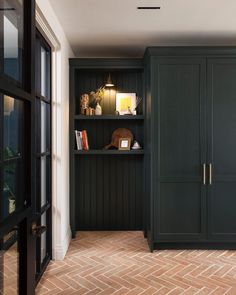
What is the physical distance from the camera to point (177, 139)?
11.8 feet

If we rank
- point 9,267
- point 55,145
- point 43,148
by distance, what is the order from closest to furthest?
point 9,267 < point 43,148 < point 55,145

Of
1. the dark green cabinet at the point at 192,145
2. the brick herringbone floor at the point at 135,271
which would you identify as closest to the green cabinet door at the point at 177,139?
the dark green cabinet at the point at 192,145

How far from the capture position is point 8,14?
1.49m

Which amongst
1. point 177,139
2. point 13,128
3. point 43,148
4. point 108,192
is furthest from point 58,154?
point 13,128

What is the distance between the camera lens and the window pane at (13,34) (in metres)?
1.45

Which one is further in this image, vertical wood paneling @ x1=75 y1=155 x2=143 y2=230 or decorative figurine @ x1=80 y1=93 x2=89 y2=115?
vertical wood paneling @ x1=75 y1=155 x2=143 y2=230

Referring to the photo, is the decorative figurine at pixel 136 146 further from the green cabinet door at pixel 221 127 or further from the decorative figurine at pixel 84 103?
the green cabinet door at pixel 221 127

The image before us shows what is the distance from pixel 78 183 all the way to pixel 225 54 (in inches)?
107

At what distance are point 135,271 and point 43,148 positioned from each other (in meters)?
1.63

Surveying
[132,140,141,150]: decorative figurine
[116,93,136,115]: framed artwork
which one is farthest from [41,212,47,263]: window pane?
[116,93,136,115]: framed artwork

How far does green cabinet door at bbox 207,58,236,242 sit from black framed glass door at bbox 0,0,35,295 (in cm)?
265

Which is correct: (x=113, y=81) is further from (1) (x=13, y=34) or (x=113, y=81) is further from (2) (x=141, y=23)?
(1) (x=13, y=34)

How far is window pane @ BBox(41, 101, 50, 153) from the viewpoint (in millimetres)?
3026

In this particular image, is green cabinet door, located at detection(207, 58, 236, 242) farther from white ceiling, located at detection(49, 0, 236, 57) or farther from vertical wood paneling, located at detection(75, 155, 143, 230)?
vertical wood paneling, located at detection(75, 155, 143, 230)
